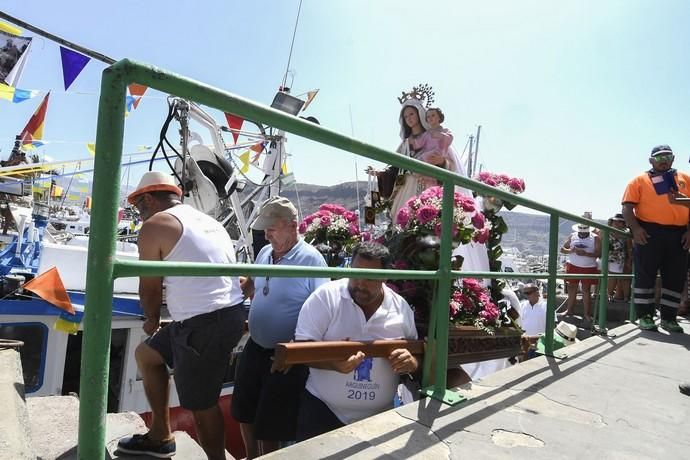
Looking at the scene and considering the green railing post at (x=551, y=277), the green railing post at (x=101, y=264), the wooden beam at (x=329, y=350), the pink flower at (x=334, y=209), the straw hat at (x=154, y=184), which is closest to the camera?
the green railing post at (x=101, y=264)

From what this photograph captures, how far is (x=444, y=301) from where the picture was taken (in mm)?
2145

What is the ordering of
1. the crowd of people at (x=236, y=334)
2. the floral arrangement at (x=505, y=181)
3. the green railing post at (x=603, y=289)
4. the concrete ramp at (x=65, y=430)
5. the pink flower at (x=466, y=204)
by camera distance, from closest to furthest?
the concrete ramp at (x=65, y=430)
the crowd of people at (x=236, y=334)
the pink flower at (x=466, y=204)
the floral arrangement at (x=505, y=181)
the green railing post at (x=603, y=289)

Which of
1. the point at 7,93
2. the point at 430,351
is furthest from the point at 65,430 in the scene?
the point at 7,93

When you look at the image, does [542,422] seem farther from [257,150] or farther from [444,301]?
[257,150]

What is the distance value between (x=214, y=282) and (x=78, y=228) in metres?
31.5

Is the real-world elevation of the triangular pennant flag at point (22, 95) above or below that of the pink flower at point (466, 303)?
above

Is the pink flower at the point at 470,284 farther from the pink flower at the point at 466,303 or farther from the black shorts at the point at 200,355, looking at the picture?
the black shorts at the point at 200,355

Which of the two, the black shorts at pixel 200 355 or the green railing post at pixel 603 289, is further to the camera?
the green railing post at pixel 603 289

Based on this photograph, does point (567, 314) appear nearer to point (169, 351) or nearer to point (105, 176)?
point (169, 351)

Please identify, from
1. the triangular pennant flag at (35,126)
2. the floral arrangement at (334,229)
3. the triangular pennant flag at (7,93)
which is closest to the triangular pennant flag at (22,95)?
the triangular pennant flag at (7,93)

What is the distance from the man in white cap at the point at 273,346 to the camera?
2.73 m

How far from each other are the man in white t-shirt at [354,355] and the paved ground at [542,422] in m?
0.24

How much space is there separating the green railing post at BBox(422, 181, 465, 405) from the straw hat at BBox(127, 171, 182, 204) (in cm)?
146

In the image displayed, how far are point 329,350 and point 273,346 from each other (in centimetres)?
98
